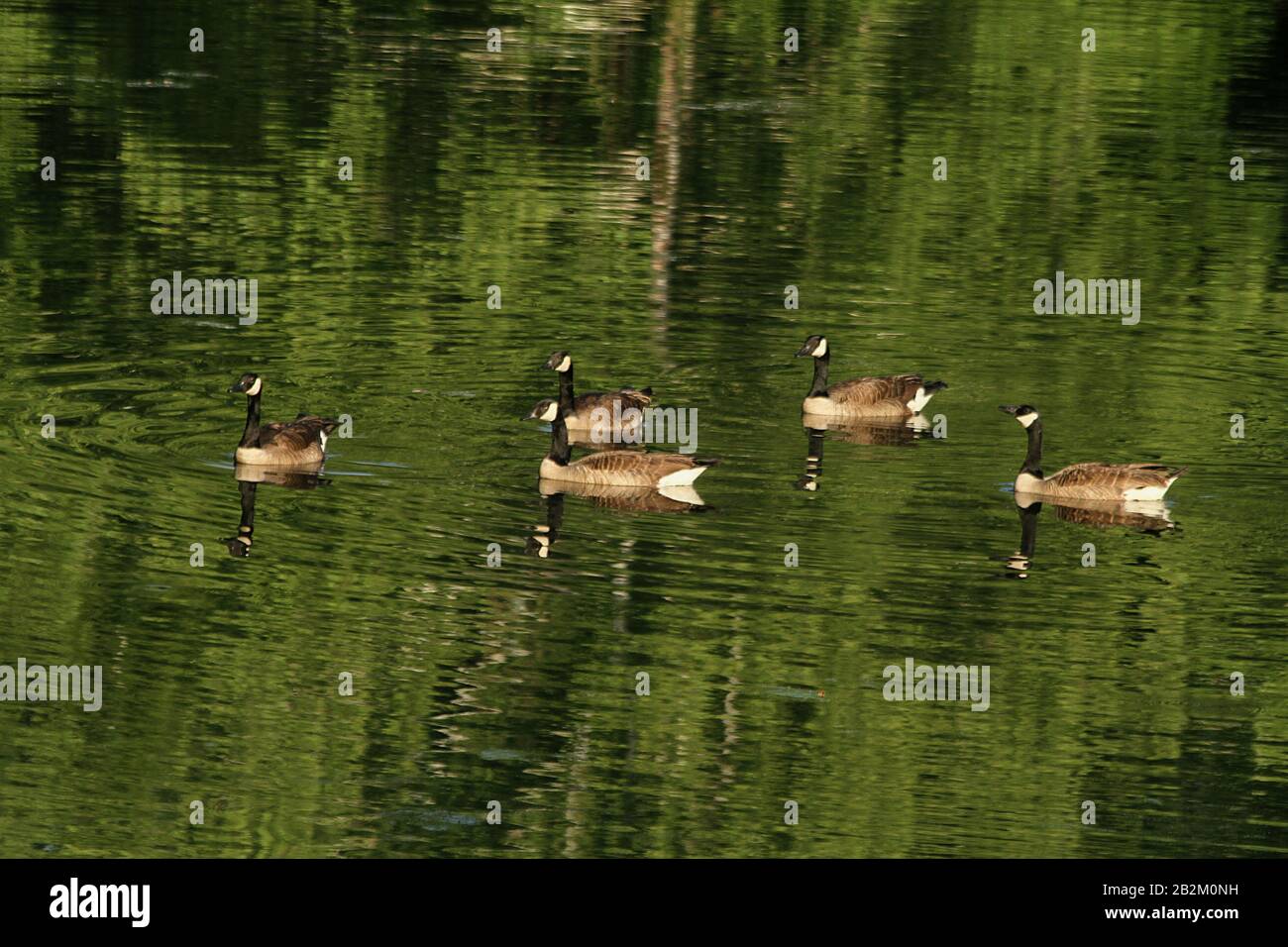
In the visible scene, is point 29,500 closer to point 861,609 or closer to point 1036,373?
point 861,609

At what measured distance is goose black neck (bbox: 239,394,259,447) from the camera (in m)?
28.3

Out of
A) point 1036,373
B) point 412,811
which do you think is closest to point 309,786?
point 412,811

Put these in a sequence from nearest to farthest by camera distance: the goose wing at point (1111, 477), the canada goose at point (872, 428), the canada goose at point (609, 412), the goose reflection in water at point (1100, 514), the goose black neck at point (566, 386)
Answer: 1. the goose reflection in water at point (1100, 514)
2. the goose wing at point (1111, 477)
3. the goose black neck at point (566, 386)
4. the canada goose at point (872, 428)
5. the canada goose at point (609, 412)

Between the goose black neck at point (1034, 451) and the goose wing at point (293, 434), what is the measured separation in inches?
316

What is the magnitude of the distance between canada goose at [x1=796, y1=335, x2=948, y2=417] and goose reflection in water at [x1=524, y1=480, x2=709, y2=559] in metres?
3.94

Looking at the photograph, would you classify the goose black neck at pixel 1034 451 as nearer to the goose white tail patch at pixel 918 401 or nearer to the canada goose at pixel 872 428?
the canada goose at pixel 872 428

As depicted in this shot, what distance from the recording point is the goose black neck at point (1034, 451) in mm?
28547

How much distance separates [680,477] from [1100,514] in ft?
15.4

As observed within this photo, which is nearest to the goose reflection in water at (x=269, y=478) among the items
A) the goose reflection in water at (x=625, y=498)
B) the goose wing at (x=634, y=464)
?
the goose reflection in water at (x=625, y=498)

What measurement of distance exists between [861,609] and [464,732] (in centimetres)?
486

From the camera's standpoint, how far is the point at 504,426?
3064cm

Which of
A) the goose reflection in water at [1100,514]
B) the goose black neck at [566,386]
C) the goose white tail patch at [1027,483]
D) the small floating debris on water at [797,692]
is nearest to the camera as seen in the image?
the small floating debris on water at [797,692]

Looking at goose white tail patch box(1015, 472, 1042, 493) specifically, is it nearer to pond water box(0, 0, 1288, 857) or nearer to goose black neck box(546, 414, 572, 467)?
pond water box(0, 0, 1288, 857)

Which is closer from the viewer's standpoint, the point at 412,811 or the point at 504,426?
the point at 412,811
